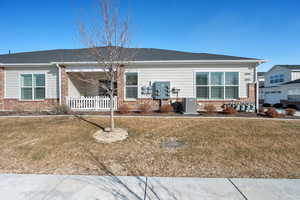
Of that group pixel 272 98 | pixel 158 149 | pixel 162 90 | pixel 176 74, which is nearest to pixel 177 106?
pixel 162 90

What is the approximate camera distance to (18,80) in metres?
10.6

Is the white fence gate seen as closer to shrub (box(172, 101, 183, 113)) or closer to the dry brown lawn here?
the dry brown lawn

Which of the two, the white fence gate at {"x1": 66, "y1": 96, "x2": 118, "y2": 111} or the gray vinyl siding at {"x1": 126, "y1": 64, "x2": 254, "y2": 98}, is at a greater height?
the gray vinyl siding at {"x1": 126, "y1": 64, "x2": 254, "y2": 98}

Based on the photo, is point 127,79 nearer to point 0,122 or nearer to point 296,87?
point 0,122

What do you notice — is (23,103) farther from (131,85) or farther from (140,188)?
(140,188)

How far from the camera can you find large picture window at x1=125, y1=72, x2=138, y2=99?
34.3ft

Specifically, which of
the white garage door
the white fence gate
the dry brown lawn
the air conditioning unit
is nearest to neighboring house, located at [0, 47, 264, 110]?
the white fence gate

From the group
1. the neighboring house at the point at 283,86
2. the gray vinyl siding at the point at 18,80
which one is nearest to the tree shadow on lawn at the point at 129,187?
the gray vinyl siding at the point at 18,80

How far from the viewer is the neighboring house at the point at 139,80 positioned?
10.1 m

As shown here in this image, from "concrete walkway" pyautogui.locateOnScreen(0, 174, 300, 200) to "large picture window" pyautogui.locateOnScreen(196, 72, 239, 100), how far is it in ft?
24.8

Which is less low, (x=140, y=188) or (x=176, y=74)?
(x=176, y=74)

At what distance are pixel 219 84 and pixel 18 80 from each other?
1373 centimetres

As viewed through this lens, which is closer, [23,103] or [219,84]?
[219,84]

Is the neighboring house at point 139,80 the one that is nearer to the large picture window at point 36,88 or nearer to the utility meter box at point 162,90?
the large picture window at point 36,88
